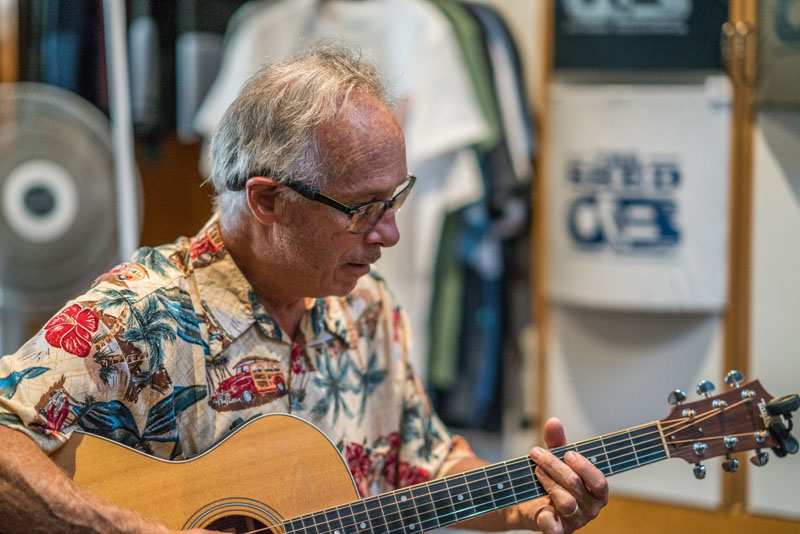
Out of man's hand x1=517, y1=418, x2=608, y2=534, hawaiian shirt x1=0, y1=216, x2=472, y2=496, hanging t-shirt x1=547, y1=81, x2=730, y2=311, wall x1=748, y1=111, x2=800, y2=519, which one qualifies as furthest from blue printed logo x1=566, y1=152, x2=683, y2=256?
man's hand x1=517, y1=418, x2=608, y2=534

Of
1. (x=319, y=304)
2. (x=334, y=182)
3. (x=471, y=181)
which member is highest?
(x=334, y=182)

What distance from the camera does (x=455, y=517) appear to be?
1.47 m

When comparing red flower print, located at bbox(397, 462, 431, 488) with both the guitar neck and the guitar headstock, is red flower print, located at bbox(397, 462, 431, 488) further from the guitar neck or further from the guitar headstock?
the guitar headstock

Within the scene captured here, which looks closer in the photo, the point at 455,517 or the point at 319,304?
the point at 455,517

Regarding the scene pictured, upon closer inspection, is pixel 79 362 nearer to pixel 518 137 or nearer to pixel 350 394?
pixel 350 394

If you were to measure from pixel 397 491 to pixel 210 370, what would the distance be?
30 centimetres

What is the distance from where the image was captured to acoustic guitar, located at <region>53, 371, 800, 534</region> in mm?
1438

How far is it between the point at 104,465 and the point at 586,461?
621 millimetres

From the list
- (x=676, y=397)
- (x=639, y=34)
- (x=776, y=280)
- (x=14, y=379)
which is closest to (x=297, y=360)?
(x=14, y=379)

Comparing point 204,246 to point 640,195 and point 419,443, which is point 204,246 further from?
point 640,195

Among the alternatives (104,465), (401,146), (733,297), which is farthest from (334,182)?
(733,297)

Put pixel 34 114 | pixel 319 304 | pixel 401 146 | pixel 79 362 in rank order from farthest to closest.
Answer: pixel 34 114 < pixel 319 304 < pixel 401 146 < pixel 79 362

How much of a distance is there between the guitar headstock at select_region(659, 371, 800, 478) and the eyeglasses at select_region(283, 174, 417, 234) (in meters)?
0.46

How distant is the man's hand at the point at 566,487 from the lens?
143 centimetres
